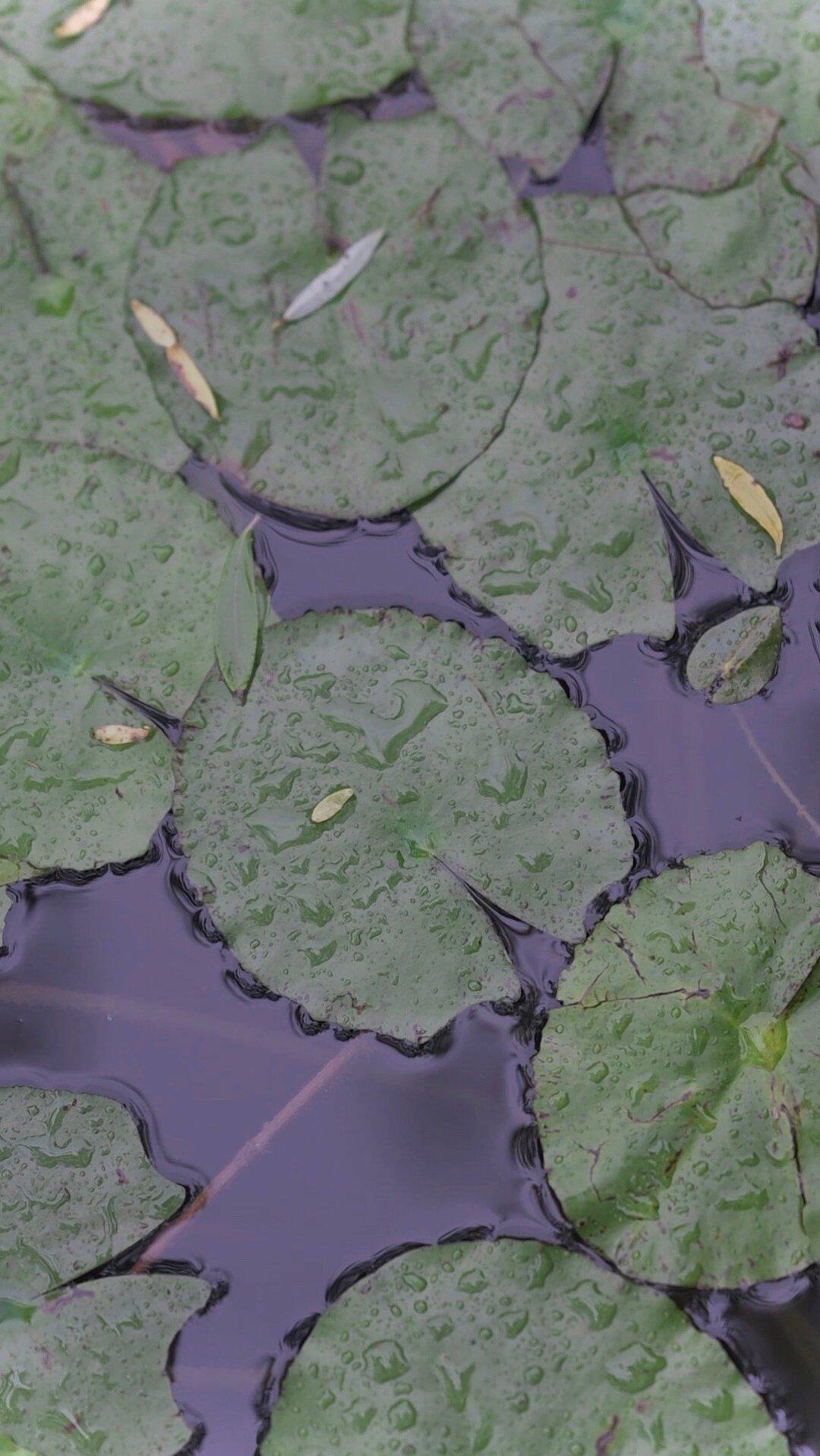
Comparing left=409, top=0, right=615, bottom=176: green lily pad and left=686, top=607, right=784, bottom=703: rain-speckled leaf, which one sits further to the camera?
left=686, top=607, right=784, bottom=703: rain-speckled leaf

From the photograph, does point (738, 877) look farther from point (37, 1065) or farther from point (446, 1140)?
point (37, 1065)

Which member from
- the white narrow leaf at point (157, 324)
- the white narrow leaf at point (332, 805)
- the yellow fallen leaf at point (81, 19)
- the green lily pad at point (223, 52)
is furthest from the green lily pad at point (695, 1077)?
the yellow fallen leaf at point (81, 19)

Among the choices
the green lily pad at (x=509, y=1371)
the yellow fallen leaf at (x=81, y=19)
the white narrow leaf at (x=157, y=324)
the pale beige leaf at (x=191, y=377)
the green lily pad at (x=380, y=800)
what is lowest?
the green lily pad at (x=509, y=1371)

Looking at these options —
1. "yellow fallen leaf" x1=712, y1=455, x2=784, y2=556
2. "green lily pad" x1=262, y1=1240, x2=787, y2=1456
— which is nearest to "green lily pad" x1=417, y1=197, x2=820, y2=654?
"yellow fallen leaf" x1=712, y1=455, x2=784, y2=556

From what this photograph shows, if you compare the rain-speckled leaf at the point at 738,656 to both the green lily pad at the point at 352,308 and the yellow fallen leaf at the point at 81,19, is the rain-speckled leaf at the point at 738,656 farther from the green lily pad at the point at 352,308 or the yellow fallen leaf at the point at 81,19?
the yellow fallen leaf at the point at 81,19

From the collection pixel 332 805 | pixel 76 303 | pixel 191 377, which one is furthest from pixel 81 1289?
pixel 76 303

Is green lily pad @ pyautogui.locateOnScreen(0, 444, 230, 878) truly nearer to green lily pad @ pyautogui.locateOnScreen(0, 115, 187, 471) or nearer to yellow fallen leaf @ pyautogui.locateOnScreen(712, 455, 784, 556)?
green lily pad @ pyautogui.locateOnScreen(0, 115, 187, 471)
